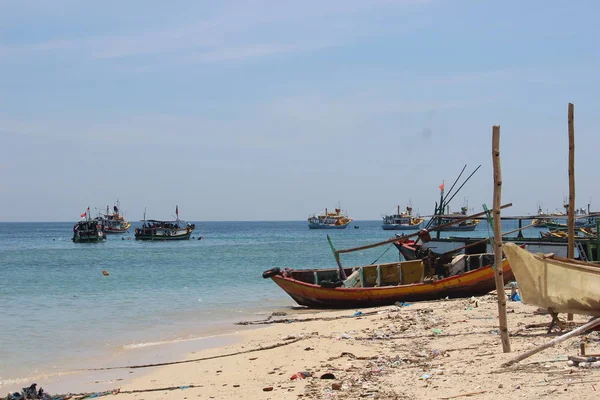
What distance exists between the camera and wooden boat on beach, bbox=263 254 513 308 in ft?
59.6

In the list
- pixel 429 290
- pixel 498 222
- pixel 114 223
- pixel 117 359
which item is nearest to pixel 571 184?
pixel 498 222

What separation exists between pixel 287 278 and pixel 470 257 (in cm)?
560

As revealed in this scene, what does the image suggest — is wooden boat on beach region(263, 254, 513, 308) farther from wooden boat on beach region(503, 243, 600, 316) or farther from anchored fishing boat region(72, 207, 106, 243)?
anchored fishing boat region(72, 207, 106, 243)

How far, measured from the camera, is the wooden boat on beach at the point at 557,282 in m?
8.73

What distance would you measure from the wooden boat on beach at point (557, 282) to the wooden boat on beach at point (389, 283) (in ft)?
27.6

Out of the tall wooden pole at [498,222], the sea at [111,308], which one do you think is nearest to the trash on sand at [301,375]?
the tall wooden pole at [498,222]

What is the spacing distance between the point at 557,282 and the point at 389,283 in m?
11.1

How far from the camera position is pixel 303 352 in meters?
11.2

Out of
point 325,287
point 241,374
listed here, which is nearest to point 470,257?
point 325,287

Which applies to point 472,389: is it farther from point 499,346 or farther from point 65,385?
point 65,385

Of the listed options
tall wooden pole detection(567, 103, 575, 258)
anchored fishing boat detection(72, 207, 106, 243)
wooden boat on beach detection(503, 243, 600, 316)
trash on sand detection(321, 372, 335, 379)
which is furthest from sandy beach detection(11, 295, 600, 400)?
anchored fishing boat detection(72, 207, 106, 243)

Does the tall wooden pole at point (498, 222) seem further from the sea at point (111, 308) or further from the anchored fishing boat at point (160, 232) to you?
the anchored fishing boat at point (160, 232)

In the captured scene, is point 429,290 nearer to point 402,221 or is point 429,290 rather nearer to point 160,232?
point 160,232

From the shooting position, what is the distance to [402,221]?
11494cm
